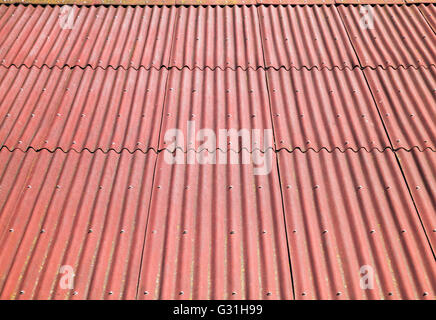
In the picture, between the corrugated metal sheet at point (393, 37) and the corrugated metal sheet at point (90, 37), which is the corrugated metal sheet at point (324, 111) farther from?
the corrugated metal sheet at point (90, 37)

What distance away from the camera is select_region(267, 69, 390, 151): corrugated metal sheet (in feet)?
10.8

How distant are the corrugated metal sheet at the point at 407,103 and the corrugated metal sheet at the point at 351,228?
0.34 meters

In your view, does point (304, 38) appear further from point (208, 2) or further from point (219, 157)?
point (219, 157)

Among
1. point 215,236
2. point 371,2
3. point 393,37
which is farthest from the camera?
point 371,2

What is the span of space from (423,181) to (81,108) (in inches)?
123

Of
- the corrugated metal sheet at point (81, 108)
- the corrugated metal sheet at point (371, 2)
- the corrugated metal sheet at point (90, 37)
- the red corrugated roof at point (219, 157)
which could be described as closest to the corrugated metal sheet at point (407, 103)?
the red corrugated roof at point (219, 157)

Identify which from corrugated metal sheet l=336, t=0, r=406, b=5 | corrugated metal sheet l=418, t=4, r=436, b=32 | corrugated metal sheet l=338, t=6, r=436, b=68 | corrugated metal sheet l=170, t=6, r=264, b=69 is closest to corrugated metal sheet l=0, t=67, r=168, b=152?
corrugated metal sheet l=170, t=6, r=264, b=69

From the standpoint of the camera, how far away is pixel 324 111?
354 cm

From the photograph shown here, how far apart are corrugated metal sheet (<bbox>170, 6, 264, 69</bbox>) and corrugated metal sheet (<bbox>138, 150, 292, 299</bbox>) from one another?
1347mm

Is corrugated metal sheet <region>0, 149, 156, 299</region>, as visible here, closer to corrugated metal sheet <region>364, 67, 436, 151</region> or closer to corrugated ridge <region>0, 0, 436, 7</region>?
corrugated metal sheet <region>364, 67, 436, 151</region>

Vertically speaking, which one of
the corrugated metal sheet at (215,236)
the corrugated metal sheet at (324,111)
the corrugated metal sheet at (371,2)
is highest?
the corrugated metal sheet at (371,2)

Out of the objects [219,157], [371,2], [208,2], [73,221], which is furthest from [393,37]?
[73,221]

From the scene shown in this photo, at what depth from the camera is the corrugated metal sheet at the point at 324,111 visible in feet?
10.8
